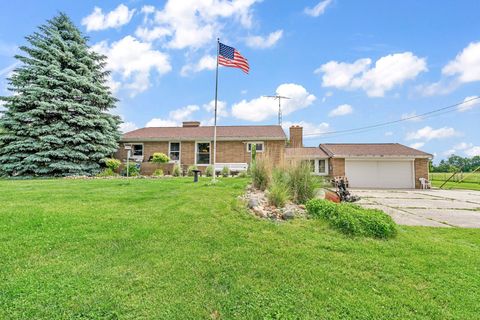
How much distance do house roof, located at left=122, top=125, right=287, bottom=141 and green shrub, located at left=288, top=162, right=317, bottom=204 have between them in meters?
10.3

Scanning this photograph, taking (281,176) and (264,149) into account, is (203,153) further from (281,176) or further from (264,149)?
(281,176)

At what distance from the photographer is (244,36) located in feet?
42.5

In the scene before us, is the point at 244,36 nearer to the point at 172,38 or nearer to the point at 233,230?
the point at 172,38

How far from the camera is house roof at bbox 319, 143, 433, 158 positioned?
19025 mm

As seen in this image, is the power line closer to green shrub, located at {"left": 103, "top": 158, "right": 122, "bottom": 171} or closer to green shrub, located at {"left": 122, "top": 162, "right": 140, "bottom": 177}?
green shrub, located at {"left": 122, "top": 162, "right": 140, "bottom": 177}

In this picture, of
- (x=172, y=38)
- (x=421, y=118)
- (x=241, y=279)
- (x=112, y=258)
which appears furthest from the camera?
(x=421, y=118)

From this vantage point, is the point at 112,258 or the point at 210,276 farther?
the point at 112,258

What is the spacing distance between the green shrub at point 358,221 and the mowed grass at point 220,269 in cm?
21

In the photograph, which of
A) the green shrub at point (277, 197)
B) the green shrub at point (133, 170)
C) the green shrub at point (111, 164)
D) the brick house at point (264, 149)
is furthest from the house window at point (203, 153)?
the green shrub at point (277, 197)

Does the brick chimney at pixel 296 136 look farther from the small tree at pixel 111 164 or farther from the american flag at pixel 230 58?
the small tree at pixel 111 164

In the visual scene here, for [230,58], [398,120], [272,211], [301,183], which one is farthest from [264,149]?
[398,120]

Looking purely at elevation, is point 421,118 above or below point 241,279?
above

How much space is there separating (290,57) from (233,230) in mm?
12155

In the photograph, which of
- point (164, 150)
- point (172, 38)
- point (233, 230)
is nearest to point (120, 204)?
point (233, 230)
